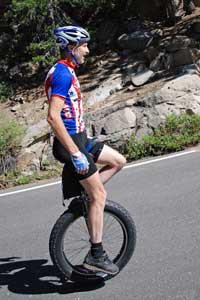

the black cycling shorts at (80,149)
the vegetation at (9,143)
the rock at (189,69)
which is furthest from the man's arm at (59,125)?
the rock at (189,69)

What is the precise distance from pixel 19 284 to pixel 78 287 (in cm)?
58

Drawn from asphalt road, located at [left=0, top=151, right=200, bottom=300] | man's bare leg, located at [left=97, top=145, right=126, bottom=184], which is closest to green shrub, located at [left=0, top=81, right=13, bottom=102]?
asphalt road, located at [left=0, top=151, right=200, bottom=300]

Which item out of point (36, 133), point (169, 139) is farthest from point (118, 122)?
point (36, 133)

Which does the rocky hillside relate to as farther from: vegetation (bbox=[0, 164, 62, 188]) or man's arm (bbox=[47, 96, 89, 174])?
man's arm (bbox=[47, 96, 89, 174])

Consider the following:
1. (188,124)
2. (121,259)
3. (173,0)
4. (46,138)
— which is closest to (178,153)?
(188,124)

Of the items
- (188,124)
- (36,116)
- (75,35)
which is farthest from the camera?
(36,116)

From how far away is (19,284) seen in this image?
16.4 ft

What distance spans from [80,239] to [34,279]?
1.87 ft

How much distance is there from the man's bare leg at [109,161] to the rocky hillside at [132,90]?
6.44 meters

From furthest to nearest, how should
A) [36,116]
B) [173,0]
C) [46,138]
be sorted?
[173,0], [36,116], [46,138]

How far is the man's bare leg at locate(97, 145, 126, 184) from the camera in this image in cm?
475

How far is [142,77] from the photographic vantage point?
14625mm

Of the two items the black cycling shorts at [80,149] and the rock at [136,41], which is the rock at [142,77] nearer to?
the rock at [136,41]

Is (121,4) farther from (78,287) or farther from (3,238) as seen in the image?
(78,287)
